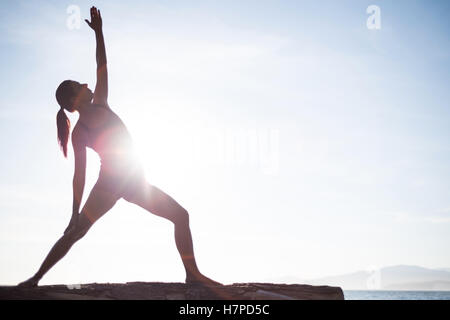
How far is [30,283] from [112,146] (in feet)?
5.64

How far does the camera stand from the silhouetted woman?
16.6ft

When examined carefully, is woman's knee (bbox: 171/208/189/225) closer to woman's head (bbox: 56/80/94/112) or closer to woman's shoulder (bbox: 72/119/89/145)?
woman's shoulder (bbox: 72/119/89/145)

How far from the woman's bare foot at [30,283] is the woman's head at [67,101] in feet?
5.01

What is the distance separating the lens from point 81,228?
4871 mm

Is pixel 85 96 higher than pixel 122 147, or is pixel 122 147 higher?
pixel 85 96

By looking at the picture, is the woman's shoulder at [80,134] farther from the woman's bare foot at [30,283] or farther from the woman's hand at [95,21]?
the woman's bare foot at [30,283]

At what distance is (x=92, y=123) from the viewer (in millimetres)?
5215

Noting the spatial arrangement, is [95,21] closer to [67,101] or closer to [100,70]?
[100,70]

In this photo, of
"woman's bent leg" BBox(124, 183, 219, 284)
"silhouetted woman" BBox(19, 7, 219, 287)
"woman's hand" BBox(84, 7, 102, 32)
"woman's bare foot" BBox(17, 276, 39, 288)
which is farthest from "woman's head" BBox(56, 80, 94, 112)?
"woman's bare foot" BBox(17, 276, 39, 288)

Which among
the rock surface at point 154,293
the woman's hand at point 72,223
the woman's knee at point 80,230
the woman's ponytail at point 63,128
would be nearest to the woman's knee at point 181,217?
the rock surface at point 154,293

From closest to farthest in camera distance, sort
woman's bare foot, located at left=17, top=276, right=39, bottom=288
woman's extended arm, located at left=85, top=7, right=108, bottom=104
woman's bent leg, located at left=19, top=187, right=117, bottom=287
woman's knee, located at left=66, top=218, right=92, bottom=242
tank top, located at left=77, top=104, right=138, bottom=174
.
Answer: woman's bare foot, located at left=17, top=276, right=39, bottom=288, woman's bent leg, located at left=19, top=187, right=117, bottom=287, woman's knee, located at left=66, top=218, right=92, bottom=242, tank top, located at left=77, top=104, right=138, bottom=174, woman's extended arm, located at left=85, top=7, right=108, bottom=104
